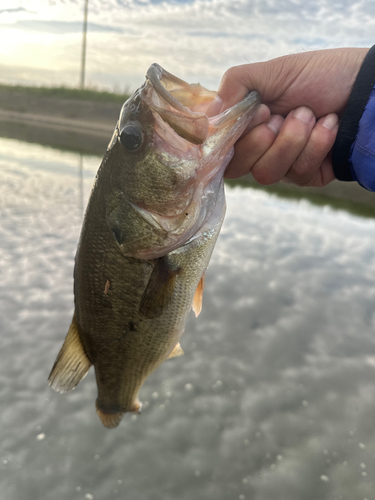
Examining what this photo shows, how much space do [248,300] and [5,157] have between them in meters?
11.7

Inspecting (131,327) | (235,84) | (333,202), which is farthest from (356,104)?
(333,202)

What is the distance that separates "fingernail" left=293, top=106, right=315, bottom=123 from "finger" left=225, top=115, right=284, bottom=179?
0.30ft

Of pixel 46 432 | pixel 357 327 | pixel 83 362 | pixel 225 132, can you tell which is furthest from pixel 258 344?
pixel 225 132

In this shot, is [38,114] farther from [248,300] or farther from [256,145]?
[256,145]

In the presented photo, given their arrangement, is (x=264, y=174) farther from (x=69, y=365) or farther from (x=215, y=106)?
(x=69, y=365)

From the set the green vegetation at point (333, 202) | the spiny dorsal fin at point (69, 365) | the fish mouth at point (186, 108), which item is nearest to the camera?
the fish mouth at point (186, 108)

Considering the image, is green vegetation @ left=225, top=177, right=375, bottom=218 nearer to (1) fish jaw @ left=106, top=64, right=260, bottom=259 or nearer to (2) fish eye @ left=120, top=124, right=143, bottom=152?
(1) fish jaw @ left=106, top=64, right=260, bottom=259

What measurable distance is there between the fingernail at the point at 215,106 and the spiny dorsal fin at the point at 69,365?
130 centimetres

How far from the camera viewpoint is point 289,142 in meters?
1.85

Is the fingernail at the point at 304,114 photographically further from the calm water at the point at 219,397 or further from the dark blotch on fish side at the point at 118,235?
the calm water at the point at 219,397

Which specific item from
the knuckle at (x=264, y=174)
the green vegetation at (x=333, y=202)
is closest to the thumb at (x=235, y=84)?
the knuckle at (x=264, y=174)

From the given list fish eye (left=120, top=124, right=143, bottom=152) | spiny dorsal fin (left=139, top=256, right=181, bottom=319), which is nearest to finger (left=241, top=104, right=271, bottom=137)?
fish eye (left=120, top=124, right=143, bottom=152)

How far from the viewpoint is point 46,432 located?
3.11m

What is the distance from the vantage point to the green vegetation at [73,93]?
25.9 meters
